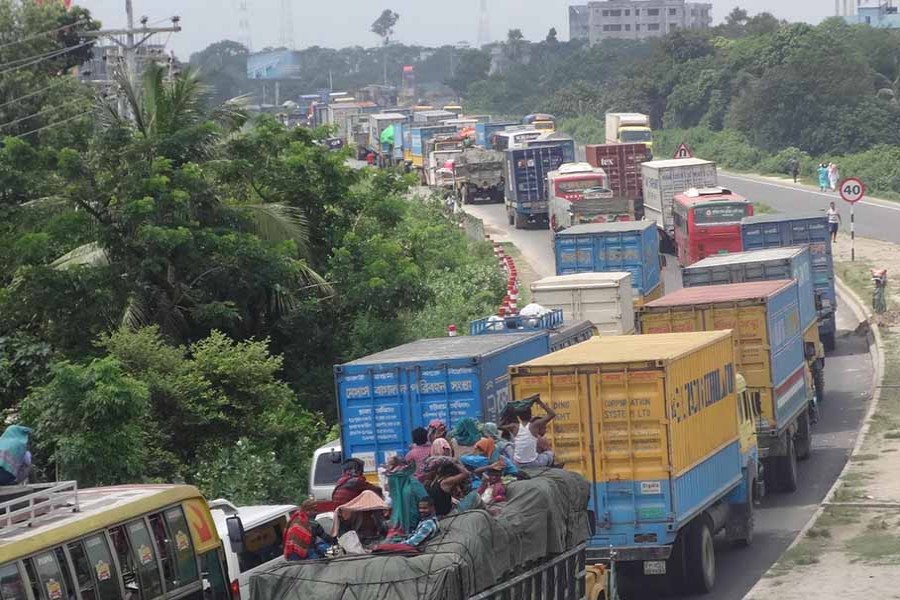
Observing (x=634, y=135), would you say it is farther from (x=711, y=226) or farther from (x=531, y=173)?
(x=711, y=226)

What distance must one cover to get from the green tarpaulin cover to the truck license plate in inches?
140

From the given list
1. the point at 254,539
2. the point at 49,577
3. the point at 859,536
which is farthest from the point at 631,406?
the point at 49,577

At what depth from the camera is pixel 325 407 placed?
25.2 metres

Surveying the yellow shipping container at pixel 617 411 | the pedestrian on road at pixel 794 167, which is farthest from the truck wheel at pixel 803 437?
the pedestrian on road at pixel 794 167

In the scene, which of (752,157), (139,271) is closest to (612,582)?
(139,271)

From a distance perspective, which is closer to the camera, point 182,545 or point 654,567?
point 182,545

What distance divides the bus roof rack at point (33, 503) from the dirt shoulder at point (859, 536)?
778 centimetres

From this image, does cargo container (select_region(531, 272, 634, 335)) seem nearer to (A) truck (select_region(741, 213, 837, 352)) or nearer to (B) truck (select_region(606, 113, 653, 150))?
(A) truck (select_region(741, 213, 837, 352))

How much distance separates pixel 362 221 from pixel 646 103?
93.2m

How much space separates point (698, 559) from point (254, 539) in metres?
5.06

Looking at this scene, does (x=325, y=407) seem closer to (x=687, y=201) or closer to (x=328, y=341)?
(x=328, y=341)

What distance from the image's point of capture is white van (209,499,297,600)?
13.7m

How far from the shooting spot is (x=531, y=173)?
54094 mm

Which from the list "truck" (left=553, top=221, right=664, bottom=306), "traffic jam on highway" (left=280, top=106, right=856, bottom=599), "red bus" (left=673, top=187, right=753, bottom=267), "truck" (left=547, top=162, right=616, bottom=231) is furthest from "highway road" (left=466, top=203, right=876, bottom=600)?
"truck" (left=553, top=221, right=664, bottom=306)
